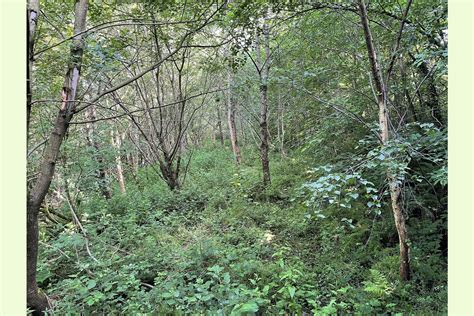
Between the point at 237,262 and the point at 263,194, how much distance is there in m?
3.31

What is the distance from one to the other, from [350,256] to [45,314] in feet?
13.1

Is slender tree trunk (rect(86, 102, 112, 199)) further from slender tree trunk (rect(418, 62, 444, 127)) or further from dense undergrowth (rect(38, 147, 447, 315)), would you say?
slender tree trunk (rect(418, 62, 444, 127))

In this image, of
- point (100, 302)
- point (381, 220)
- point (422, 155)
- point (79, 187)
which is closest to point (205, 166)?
point (79, 187)

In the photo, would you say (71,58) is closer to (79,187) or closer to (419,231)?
(79,187)

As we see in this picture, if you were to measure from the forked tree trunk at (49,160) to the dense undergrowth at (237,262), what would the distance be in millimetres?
344

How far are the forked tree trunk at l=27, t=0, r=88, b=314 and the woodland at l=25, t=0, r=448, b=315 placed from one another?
0.04 ft

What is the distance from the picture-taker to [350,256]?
13.9ft

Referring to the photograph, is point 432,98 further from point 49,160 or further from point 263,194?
point 49,160

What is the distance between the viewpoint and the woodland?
279 cm

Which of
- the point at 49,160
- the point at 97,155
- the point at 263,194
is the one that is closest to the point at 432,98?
the point at 263,194

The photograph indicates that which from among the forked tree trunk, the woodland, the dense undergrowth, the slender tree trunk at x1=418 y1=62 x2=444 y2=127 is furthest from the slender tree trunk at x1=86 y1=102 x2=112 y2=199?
the slender tree trunk at x1=418 y1=62 x2=444 y2=127

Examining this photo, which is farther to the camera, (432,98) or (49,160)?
(432,98)

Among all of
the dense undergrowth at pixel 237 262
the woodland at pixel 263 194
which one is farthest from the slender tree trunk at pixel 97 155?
the dense undergrowth at pixel 237 262

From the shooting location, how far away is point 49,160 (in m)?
2.78
